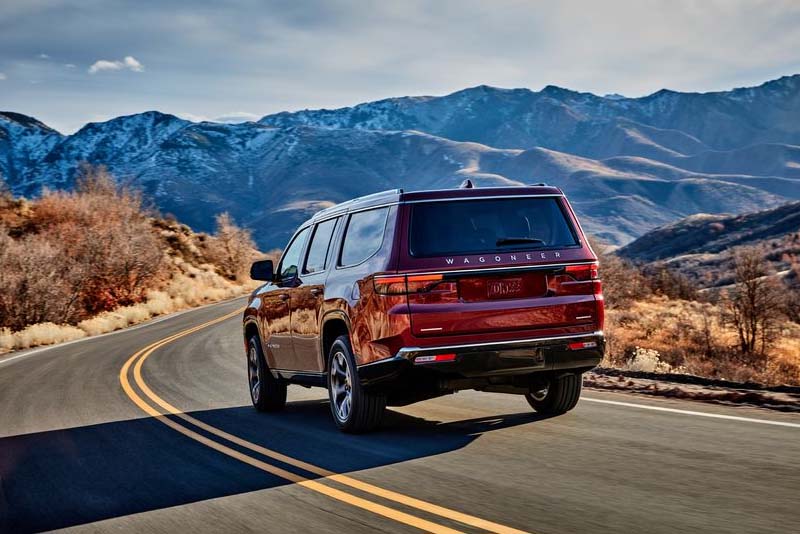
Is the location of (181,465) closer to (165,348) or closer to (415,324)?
(415,324)

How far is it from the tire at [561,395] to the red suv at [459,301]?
14 mm

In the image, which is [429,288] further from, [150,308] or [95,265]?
[95,265]

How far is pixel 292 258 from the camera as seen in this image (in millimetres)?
9531

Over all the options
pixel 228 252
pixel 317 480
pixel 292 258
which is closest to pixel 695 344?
pixel 292 258

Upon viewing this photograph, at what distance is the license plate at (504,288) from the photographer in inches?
261

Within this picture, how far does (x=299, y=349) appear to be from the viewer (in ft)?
28.5

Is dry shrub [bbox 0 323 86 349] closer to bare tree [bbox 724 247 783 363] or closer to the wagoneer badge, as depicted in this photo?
the wagoneer badge

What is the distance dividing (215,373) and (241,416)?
4.85 metres

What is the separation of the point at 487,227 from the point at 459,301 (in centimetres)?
80

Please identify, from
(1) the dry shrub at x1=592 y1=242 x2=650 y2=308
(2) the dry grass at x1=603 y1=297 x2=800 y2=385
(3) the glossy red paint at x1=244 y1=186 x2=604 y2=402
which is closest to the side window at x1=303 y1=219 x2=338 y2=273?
(3) the glossy red paint at x1=244 y1=186 x2=604 y2=402

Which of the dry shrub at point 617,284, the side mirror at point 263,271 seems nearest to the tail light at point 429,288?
the side mirror at point 263,271

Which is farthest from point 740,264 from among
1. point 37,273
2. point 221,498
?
point 221,498

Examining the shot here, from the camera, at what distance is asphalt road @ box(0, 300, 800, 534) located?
15.5 ft

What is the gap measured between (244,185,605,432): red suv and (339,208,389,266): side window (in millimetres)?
18
